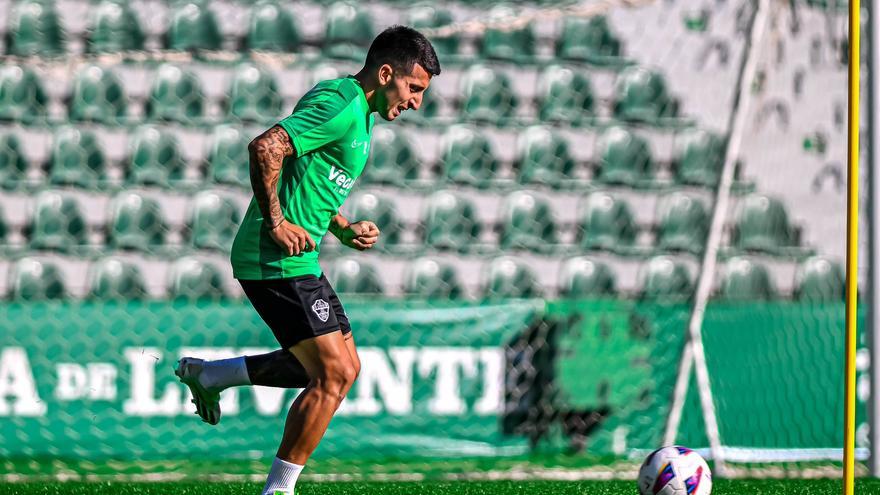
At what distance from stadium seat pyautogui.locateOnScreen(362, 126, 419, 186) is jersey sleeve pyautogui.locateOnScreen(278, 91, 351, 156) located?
5.14 m

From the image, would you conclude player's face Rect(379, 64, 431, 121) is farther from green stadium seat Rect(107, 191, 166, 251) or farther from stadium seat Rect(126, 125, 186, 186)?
stadium seat Rect(126, 125, 186, 186)

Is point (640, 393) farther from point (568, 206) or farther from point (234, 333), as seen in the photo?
point (568, 206)

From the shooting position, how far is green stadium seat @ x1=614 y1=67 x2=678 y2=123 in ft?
28.9

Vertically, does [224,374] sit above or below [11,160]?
below

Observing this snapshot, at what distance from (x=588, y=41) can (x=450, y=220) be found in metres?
1.82

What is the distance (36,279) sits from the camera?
7.81 metres

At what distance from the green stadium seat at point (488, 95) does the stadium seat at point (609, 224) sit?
1.01 metres

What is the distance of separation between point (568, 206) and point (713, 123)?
127cm

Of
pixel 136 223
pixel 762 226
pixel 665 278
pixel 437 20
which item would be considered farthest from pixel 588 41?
pixel 136 223

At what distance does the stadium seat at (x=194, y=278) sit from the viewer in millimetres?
7797

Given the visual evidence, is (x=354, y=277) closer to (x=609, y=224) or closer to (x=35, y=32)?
(x=609, y=224)

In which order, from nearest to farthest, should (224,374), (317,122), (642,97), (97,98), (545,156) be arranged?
(317,122) < (224,374) < (97,98) < (545,156) < (642,97)

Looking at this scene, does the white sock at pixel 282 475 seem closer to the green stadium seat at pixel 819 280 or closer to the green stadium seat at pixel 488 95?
the green stadium seat at pixel 819 280

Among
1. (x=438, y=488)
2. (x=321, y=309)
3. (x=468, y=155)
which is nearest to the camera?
(x=321, y=309)
